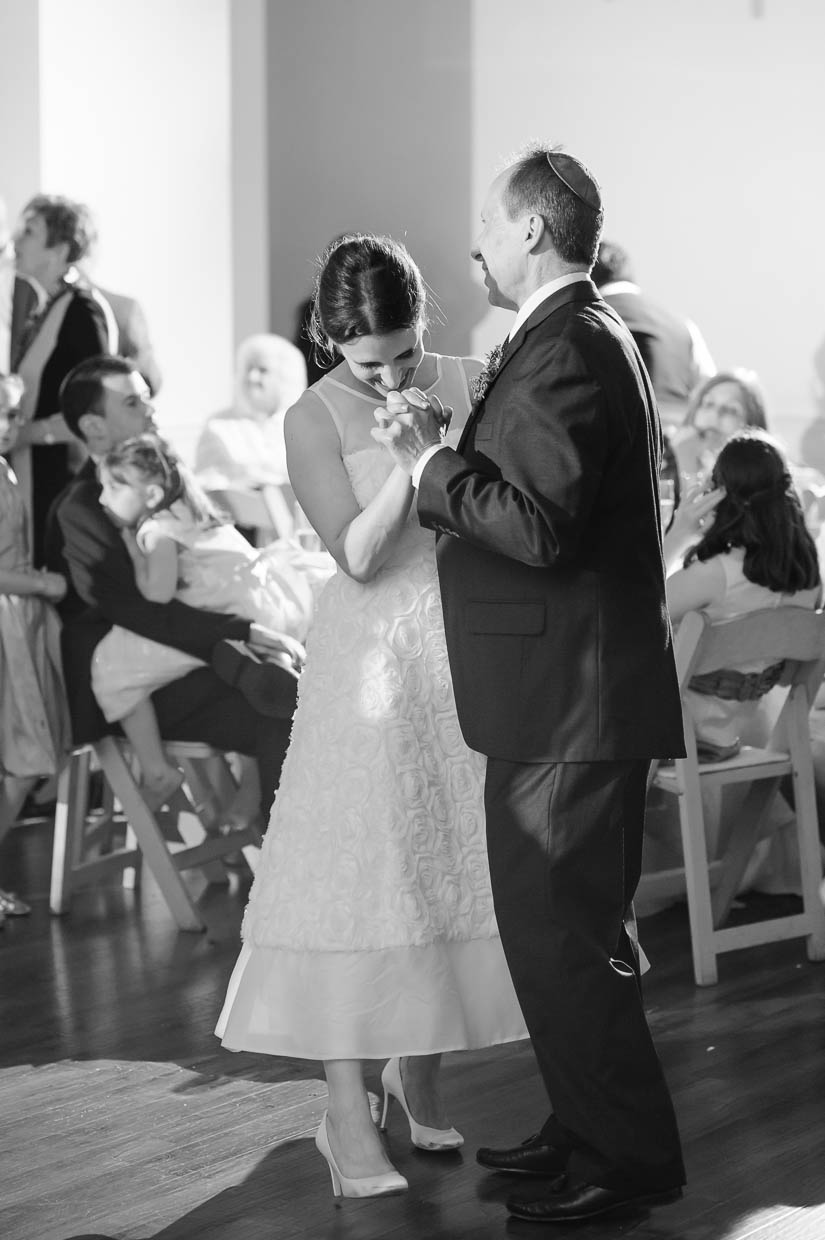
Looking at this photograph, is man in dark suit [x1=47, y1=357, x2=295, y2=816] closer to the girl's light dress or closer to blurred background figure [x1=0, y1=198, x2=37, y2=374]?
the girl's light dress

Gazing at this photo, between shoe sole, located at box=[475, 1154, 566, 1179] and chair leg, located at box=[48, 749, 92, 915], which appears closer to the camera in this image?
shoe sole, located at box=[475, 1154, 566, 1179]

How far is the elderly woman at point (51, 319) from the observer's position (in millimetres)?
5203

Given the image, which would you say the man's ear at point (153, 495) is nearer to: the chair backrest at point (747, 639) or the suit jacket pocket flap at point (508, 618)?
the chair backrest at point (747, 639)

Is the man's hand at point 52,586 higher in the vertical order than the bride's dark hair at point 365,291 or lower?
lower

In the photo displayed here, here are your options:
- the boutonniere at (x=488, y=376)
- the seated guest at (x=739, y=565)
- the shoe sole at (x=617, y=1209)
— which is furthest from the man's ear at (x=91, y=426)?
the shoe sole at (x=617, y=1209)

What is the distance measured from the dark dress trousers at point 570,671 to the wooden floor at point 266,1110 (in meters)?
0.21

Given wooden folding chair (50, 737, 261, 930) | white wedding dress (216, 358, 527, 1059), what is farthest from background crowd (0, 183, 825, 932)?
white wedding dress (216, 358, 527, 1059)

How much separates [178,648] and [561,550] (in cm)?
201

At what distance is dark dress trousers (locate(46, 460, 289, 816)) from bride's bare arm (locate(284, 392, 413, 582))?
151cm

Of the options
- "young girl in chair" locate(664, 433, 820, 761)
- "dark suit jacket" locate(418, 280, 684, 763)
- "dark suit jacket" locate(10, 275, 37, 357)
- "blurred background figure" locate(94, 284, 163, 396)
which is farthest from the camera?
"blurred background figure" locate(94, 284, 163, 396)

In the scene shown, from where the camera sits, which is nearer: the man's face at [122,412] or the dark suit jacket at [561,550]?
the dark suit jacket at [561,550]

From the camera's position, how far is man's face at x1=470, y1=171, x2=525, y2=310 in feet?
7.16

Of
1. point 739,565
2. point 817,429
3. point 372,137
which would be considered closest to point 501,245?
point 739,565

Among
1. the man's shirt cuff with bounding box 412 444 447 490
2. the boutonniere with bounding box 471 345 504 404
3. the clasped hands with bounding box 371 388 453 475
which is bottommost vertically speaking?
the man's shirt cuff with bounding box 412 444 447 490
